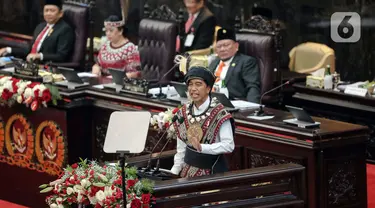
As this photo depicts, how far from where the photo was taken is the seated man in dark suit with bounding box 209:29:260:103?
8.05 metres

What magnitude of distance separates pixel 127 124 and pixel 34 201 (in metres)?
3.15

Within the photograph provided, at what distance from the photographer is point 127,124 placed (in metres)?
5.04

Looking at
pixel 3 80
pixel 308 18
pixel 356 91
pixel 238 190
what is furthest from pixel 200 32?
pixel 238 190

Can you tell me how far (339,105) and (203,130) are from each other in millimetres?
3069

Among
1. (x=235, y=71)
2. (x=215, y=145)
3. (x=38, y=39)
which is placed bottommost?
(x=215, y=145)

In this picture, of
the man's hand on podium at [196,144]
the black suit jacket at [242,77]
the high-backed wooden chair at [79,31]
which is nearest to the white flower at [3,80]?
the high-backed wooden chair at [79,31]

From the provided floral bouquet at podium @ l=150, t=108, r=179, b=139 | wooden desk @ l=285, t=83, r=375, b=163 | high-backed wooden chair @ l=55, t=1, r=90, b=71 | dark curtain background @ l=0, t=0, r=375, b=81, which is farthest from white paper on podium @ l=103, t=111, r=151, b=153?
high-backed wooden chair @ l=55, t=1, r=90, b=71

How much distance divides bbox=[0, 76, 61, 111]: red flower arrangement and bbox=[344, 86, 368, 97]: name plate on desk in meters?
2.36

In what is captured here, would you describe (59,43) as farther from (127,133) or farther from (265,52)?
(127,133)

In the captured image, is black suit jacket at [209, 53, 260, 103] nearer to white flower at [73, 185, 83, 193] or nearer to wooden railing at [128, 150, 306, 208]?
wooden railing at [128, 150, 306, 208]

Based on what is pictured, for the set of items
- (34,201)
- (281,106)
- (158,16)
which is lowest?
(34,201)

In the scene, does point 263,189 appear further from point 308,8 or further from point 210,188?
point 308,8

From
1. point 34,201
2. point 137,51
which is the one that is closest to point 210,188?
point 34,201

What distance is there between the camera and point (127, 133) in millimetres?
5004
